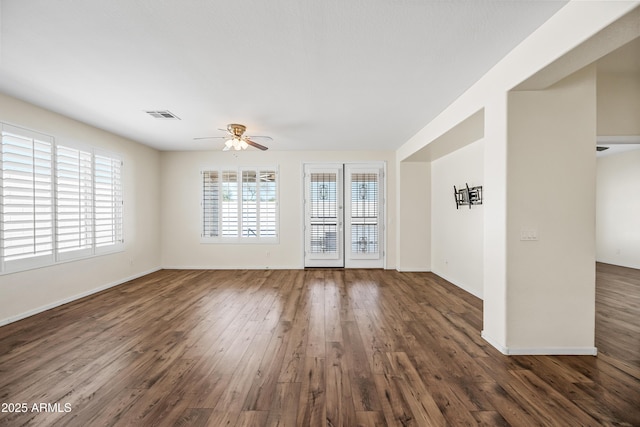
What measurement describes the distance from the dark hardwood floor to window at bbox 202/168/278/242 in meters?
2.50

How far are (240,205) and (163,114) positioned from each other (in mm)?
2790

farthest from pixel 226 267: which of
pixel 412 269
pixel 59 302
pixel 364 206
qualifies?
pixel 412 269

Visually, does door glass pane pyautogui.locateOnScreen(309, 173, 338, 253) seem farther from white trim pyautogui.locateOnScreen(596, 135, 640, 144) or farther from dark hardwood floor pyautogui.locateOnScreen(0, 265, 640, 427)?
white trim pyautogui.locateOnScreen(596, 135, 640, 144)

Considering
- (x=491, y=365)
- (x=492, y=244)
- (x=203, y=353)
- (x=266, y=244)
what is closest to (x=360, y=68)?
(x=492, y=244)

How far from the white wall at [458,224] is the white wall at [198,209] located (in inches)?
41.4

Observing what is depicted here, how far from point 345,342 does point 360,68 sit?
2.80m

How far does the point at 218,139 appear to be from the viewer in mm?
5281

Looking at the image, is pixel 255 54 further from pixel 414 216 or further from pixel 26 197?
pixel 414 216

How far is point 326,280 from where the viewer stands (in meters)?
5.36

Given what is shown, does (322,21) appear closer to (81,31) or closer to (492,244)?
(81,31)

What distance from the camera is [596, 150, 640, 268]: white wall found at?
19.8ft

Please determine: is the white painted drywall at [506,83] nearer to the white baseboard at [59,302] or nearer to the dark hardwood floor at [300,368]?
the dark hardwood floor at [300,368]

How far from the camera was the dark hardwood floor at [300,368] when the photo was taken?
1.80 metres

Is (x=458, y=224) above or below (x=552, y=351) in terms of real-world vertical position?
above
